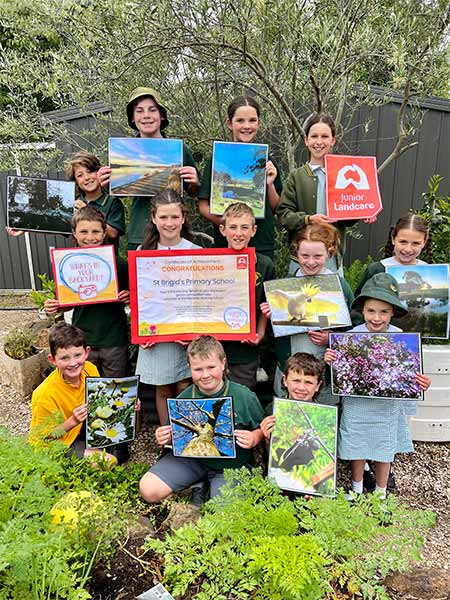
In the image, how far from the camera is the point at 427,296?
10.2 ft

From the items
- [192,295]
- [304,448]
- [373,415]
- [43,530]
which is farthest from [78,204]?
[373,415]

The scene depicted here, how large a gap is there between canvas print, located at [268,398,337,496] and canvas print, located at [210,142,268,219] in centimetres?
149

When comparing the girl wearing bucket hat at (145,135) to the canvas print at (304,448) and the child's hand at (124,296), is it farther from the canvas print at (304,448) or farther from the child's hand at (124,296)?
the canvas print at (304,448)

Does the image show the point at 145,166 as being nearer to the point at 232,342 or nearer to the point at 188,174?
the point at 188,174

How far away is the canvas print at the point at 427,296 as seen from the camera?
3100 mm

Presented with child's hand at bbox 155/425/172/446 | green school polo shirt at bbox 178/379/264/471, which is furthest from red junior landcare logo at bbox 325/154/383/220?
child's hand at bbox 155/425/172/446

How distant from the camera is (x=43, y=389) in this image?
307 cm

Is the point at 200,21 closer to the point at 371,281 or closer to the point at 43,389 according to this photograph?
the point at 371,281

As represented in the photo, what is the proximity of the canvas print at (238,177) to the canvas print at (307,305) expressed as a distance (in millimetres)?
664

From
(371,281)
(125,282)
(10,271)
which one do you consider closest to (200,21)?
(125,282)

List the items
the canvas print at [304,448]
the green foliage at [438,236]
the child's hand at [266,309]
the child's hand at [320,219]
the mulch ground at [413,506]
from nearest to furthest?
the mulch ground at [413,506]
the canvas print at [304,448]
the child's hand at [266,309]
the child's hand at [320,219]
the green foliage at [438,236]

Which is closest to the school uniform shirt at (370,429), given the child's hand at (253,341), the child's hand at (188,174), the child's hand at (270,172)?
the child's hand at (253,341)

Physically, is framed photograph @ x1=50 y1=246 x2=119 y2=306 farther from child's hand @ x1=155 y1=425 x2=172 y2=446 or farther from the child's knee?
the child's knee

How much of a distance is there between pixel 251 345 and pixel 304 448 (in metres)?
0.96
